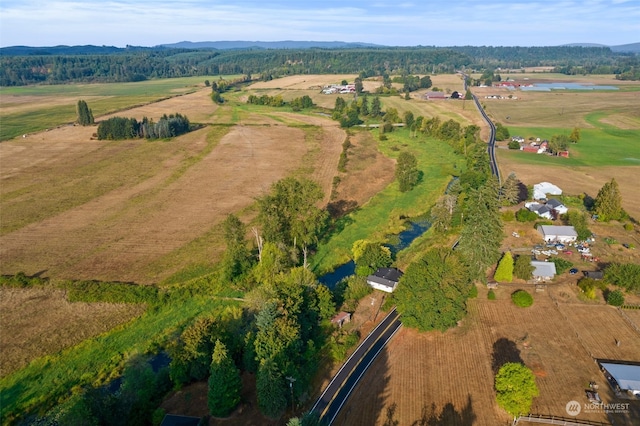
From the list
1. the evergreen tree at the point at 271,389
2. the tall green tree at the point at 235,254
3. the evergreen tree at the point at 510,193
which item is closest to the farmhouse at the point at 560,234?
the evergreen tree at the point at 510,193

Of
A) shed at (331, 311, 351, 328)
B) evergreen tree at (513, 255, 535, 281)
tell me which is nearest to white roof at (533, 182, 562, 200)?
evergreen tree at (513, 255, 535, 281)

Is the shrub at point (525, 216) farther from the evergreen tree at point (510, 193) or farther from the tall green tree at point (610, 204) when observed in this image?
the tall green tree at point (610, 204)

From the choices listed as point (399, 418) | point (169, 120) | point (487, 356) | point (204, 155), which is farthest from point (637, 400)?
point (169, 120)

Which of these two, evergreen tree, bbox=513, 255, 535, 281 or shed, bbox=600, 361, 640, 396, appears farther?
evergreen tree, bbox=513, 255, 535, 281

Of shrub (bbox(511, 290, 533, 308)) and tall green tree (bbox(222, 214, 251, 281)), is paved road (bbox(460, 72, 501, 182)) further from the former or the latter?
tall green tree (bbox(222, 214, 251, 281))

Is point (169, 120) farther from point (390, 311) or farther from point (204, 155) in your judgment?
point (390, 311)

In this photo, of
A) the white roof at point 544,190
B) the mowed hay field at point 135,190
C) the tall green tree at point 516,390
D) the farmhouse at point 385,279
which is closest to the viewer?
the tall green tree at point 516,390
